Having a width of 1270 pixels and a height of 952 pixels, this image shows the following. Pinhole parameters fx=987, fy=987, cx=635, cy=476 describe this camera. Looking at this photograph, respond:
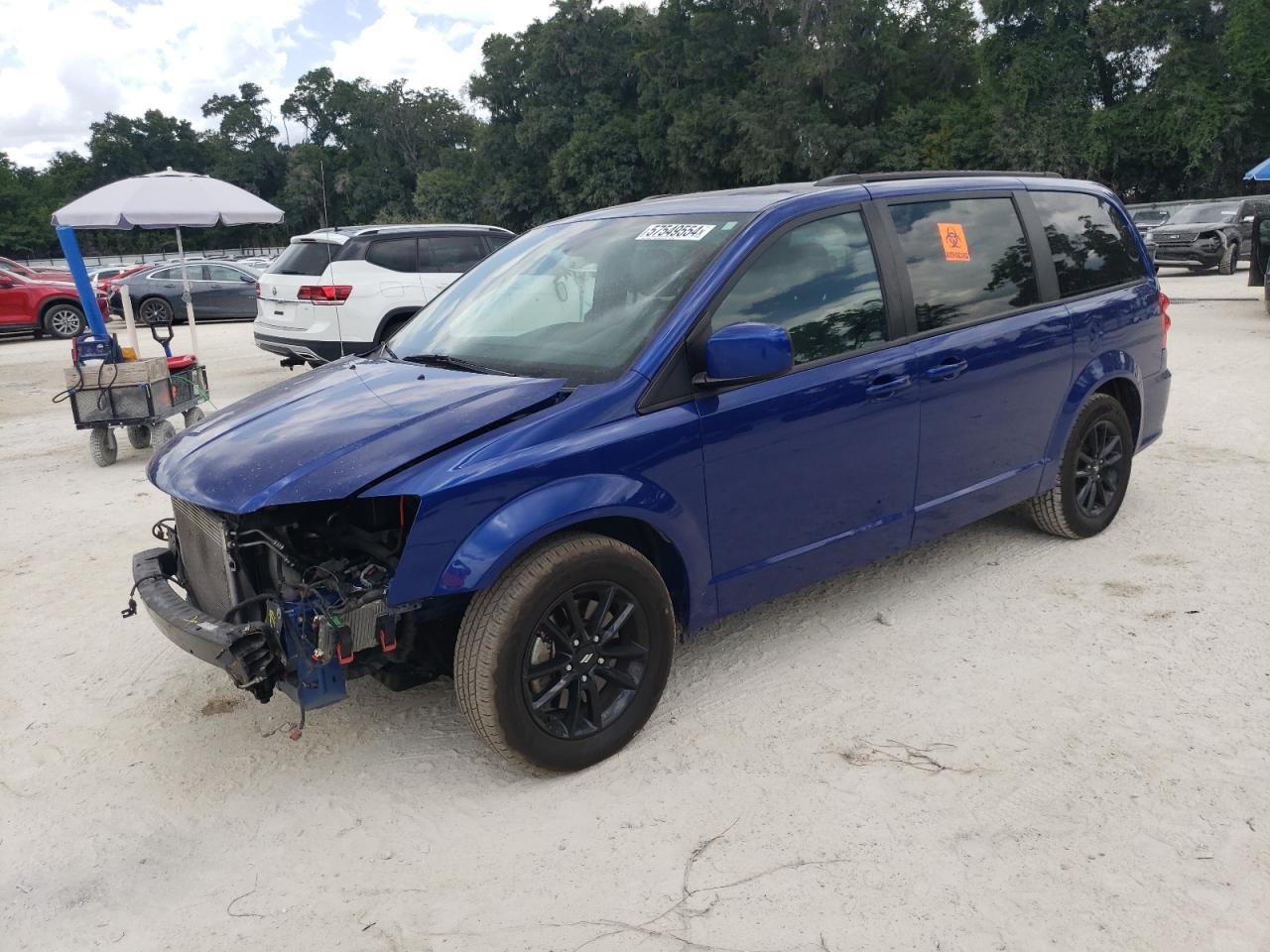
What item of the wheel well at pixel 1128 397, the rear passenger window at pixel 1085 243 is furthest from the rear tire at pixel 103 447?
the wheel well at pixel 1128 397

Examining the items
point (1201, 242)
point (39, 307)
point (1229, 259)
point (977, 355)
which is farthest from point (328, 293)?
point (1229, 259)

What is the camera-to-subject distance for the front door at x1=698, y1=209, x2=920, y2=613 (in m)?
3.43

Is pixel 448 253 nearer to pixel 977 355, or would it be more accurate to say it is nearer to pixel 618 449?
pixel 977 355

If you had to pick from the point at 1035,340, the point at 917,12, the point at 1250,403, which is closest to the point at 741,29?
the point at 917,12

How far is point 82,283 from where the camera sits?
9.04 m

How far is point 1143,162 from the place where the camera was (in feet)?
126

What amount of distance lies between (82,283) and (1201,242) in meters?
19.8

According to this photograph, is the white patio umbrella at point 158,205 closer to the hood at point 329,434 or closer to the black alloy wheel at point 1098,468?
the hood at point 329,434

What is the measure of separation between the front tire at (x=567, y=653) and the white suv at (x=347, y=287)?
7.33 m

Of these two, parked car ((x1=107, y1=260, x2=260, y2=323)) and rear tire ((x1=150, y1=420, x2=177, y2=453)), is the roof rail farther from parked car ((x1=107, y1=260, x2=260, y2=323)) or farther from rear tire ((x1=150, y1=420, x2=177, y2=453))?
parked car ((x1=107, y1=260, x2=260, y2=323))

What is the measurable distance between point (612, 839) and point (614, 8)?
2532 inches

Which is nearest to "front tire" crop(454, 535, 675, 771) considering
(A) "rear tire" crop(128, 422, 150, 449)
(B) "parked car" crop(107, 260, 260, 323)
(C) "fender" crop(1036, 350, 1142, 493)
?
(C) "fender" crop(1036, 350, 1142, 493)

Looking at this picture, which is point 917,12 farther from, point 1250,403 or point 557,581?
point 557,581

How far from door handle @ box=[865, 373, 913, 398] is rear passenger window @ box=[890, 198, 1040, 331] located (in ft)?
0.88
